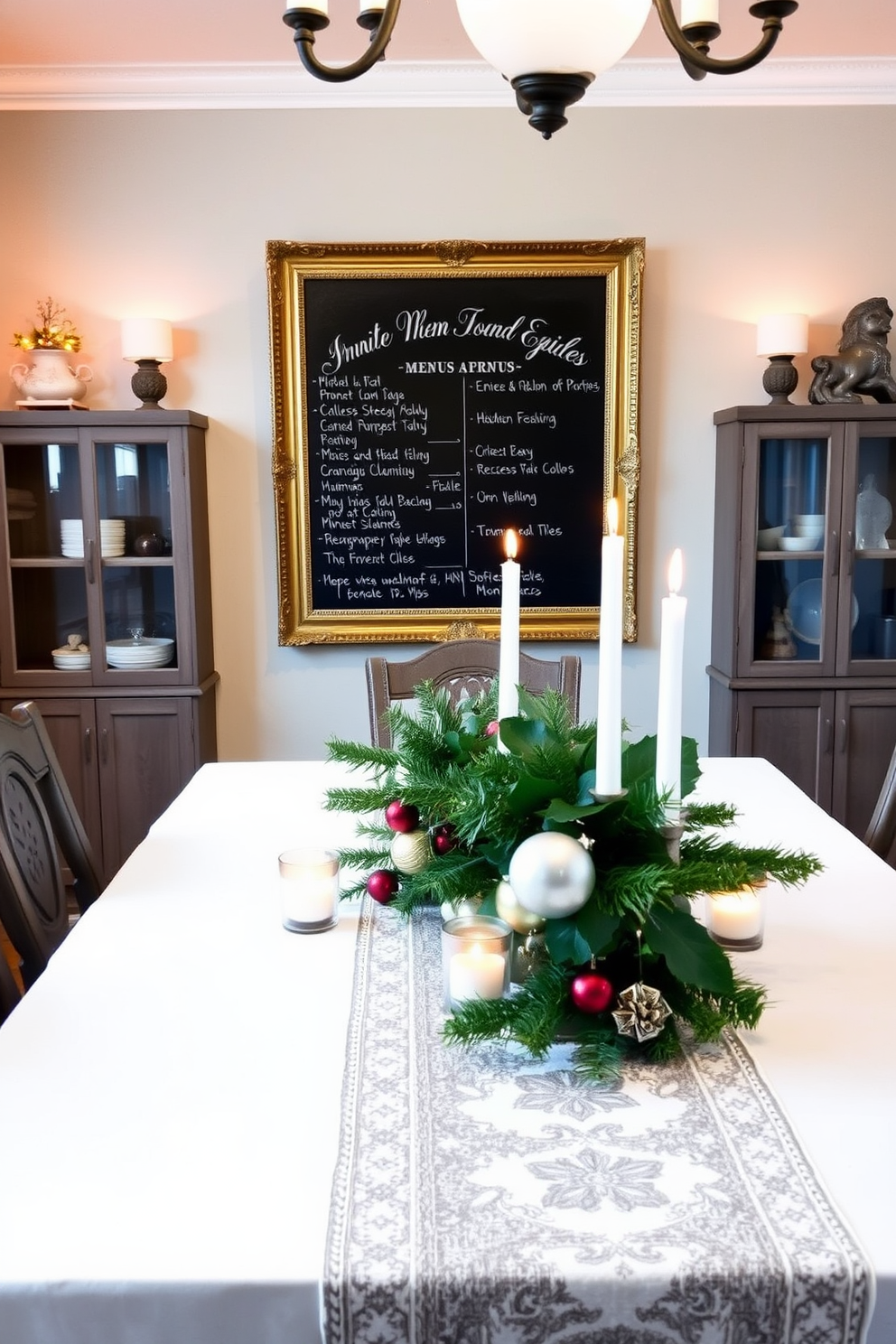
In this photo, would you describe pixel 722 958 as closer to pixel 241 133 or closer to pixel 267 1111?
pixel 267 1111

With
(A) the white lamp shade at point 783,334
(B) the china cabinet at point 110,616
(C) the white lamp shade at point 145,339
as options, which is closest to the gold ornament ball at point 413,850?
(B) the china cabinet at point 110,616

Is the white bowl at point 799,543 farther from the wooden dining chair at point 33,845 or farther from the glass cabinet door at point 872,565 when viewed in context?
the wooden dining chair at point 33,845

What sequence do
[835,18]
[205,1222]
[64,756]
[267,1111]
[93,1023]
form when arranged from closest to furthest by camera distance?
[205,1222]
[267,1111]
[93,1023]
[835,18]
[64,756]

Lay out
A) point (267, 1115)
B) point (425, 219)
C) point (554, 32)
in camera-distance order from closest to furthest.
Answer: point (267, 1115) < point (554, 32) < point (425, 219)

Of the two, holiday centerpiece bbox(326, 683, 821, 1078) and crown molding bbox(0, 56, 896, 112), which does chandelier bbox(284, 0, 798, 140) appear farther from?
crown molding bbox(0, 56, 896, 112)

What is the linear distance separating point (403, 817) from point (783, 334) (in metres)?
2.44

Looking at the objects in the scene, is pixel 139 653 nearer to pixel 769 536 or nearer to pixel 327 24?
pixel 769 536

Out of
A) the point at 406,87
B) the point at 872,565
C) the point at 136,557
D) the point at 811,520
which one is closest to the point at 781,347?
the point at 811,520

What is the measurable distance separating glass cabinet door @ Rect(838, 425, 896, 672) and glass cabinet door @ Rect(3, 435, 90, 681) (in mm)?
2129

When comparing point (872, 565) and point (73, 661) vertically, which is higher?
point (872, 565)

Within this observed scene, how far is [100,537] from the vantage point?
323 centimetres

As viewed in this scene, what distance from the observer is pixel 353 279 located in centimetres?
335

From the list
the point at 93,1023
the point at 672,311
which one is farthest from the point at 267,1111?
the point at 672,311

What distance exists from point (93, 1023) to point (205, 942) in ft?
0.74
